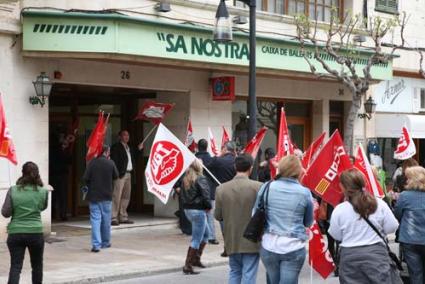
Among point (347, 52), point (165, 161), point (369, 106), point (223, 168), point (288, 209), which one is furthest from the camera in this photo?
point (369, 106)

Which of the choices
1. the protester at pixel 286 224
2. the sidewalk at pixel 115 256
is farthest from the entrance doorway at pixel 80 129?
the protester at pixel 286 224

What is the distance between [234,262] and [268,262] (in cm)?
87

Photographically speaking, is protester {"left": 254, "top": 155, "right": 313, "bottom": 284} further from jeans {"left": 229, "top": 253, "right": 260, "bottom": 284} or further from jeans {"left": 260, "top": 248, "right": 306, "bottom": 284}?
jeans {"left": 229, "top": 253, "right": 260, "bottom": 284}

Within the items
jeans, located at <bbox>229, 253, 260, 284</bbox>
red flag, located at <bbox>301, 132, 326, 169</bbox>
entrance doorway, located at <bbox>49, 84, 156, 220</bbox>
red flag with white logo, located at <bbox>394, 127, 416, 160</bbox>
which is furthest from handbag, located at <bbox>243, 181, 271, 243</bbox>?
entrance doorway, located at <bbox>49, 84, 156, 220</bbox>

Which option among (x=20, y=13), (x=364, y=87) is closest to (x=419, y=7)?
(x=364, y=87)

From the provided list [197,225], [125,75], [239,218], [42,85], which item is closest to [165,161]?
[197,225]

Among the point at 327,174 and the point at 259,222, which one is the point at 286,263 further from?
the point at 327,174

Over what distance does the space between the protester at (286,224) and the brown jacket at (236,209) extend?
2.22 ft

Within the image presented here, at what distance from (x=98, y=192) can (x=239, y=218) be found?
577 cm

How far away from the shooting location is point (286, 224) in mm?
6695

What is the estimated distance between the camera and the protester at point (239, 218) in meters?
7.47

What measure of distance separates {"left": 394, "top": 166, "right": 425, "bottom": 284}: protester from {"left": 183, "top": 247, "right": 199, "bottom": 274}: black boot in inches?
155

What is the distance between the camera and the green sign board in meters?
13.7

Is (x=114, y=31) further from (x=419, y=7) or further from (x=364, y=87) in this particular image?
(x=419, y=7)
